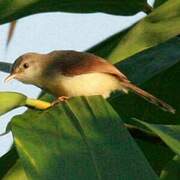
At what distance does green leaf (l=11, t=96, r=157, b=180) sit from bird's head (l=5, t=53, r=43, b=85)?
128 cm

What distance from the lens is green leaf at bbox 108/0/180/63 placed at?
167 centimetres

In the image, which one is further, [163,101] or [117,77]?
[117,77]

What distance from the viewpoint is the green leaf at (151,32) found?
167 centimetres

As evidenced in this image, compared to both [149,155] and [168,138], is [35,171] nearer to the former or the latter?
[168,138]

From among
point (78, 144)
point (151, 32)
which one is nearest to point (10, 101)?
point (78, 144)

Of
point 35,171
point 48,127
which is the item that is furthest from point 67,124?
point 35,171

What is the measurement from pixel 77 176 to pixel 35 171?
0.07 metres

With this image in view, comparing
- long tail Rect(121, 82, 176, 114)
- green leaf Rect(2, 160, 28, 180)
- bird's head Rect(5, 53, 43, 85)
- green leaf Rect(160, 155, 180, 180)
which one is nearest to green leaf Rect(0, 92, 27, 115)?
green leaf Rect(2, 160, 28, 180)

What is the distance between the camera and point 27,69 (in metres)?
2.79

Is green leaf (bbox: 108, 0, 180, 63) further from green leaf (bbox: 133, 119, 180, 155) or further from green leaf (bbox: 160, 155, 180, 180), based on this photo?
green leaf (bbox: 133, 119, 180, 155)

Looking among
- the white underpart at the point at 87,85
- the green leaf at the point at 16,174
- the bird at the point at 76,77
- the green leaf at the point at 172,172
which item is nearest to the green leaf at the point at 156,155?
the green leaf at the point at 172,172

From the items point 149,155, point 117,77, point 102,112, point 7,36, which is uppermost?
point 102,112

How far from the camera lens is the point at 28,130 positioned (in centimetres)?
131

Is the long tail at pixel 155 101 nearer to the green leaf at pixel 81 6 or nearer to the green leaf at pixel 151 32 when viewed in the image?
the green leaf at pixel 151 32
